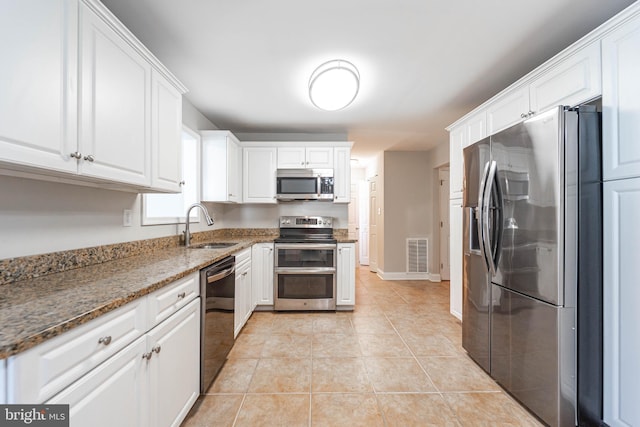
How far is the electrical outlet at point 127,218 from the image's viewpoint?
6.44ft

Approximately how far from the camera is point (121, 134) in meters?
1.45

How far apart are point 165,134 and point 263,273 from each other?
206cm

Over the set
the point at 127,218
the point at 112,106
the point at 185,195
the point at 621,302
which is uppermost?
the point at 112,106

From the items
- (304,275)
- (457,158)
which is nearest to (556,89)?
(457,158)

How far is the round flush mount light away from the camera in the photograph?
221 cm

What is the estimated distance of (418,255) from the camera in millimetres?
5332

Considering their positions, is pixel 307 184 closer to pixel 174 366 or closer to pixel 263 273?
pixel 263 273

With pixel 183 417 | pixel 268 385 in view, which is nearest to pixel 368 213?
pixel 268 385

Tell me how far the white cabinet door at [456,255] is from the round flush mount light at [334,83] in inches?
65.1

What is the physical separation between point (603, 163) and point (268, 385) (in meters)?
2.43

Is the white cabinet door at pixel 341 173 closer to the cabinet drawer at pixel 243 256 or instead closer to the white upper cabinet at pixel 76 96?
the cabinet drawer at pixel 243 256

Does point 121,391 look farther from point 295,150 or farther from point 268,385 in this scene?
point 295,150

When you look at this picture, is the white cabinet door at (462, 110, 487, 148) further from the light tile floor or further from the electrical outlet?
the electrical outlet

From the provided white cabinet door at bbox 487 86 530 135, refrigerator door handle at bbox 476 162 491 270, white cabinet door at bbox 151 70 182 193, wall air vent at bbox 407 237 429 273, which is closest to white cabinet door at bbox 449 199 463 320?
white cabinet door at bbox 487 86 530 135
